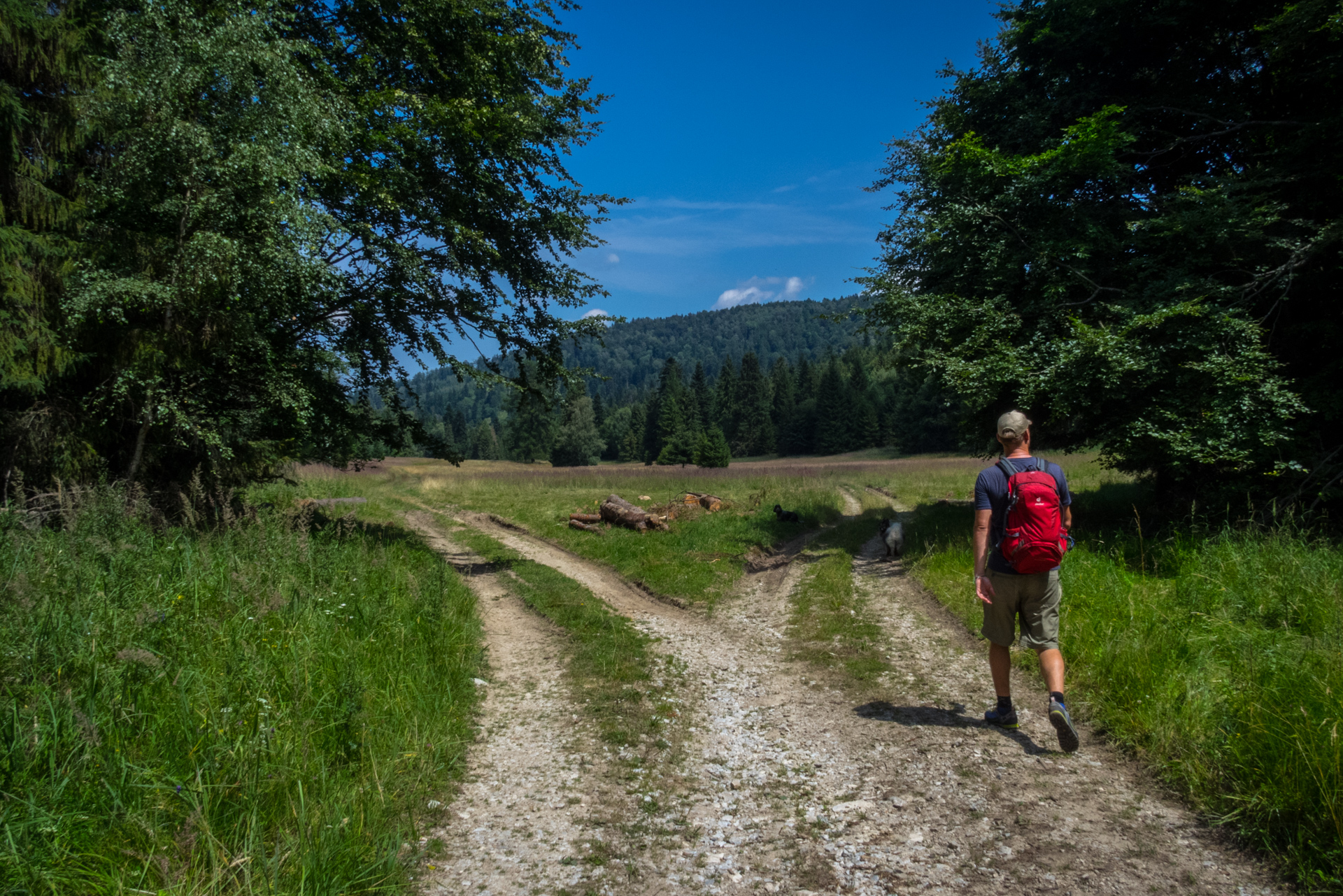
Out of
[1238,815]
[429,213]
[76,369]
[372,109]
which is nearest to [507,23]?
[372,109]

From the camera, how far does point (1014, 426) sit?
4816 millimetres

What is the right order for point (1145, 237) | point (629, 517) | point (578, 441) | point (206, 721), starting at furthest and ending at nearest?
point (578, 441) < point (629, 517) < point (1145, 237) < point (206, 721)

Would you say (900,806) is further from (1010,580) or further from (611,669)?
(611,669)

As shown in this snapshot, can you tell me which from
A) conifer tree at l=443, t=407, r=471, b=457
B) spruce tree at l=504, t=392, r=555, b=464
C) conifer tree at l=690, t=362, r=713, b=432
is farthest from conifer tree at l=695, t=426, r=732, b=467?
conifer tree at l=443, t=407, r=471, b=457

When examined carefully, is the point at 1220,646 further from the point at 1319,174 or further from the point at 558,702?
the point at 1319,174

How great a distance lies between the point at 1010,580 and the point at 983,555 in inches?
11.2

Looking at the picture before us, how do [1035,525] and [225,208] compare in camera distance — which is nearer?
[1035,525]

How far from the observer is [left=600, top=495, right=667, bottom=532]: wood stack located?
16.0m

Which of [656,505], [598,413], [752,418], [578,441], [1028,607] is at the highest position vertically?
[598,413]

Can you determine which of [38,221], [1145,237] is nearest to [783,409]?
[1145,237]

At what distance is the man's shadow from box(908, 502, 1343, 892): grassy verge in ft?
2.12

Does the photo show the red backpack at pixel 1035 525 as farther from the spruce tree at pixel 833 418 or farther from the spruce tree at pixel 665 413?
the spruce tree at pixel 833 418

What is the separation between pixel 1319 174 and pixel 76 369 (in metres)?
17.9

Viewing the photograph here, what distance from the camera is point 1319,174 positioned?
31.0 feet
